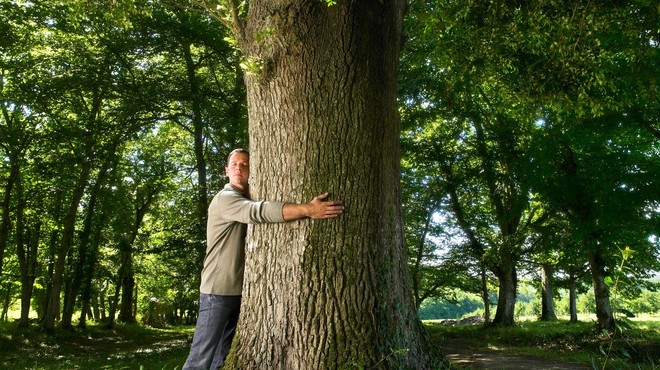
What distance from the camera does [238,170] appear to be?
5.04 m

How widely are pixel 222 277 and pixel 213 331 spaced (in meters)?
0.50

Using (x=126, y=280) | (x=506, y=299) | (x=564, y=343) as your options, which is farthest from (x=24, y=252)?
(x=564, y=343)

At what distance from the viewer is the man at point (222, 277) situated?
4.43m

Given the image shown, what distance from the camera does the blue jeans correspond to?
14.6 ft

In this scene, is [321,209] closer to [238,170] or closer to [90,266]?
[238,170]

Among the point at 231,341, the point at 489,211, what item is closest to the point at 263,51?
the point at 231,341

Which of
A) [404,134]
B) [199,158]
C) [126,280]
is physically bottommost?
[126,280]

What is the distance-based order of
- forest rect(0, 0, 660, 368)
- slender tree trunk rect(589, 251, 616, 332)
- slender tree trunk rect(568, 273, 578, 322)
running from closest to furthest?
forest rect(0, 0, 660, 368)
slender tree trunk rect(589, 251, 616, 332)
slender tree trunk rect(568, 273, 578, 322)

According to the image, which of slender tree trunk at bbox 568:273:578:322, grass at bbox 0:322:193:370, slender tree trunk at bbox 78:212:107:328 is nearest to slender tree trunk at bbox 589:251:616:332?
slender tree trunk at bbox 568:273:578:322

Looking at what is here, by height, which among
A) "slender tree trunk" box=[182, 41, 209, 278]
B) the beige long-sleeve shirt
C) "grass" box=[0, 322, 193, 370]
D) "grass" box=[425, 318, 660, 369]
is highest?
"slender tree trunk" box=[182, 41, 209, 278]

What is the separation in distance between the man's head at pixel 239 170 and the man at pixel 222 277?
0.19 meters

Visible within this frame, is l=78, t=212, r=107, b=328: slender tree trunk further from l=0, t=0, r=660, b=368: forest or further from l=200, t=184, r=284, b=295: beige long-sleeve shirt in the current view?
l=200, t=184, r=284, b=295: beige long-sleeve shirt

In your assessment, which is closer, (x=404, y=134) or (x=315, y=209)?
(x=315, y=209)

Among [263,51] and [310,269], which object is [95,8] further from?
[310,269]
